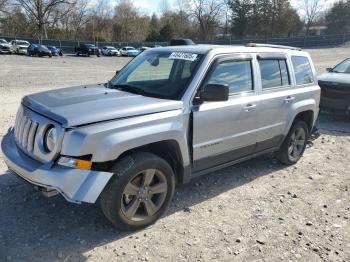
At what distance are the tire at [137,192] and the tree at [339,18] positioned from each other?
78.9 metres

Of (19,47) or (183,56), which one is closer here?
(183,56)

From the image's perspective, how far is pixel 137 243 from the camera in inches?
151

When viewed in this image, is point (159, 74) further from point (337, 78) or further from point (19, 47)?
point (19, 47)

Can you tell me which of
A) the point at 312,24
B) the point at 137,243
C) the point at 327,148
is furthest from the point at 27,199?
the point at 312,24

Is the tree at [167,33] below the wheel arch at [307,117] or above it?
above

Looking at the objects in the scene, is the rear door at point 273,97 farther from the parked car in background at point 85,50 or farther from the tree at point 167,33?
the tree at point 167,33

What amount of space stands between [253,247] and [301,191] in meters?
1.74

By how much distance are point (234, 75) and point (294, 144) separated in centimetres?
207

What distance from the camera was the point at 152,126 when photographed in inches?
153

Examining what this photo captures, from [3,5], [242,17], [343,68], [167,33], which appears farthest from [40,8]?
[343,68]

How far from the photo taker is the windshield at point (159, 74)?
4.42 meters

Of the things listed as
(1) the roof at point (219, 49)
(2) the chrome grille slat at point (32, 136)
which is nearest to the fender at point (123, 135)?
(2) the chrome grille slat at point (32, 136)

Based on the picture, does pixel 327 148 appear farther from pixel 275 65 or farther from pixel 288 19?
pixel 288 19

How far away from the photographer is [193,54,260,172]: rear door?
443 cm
